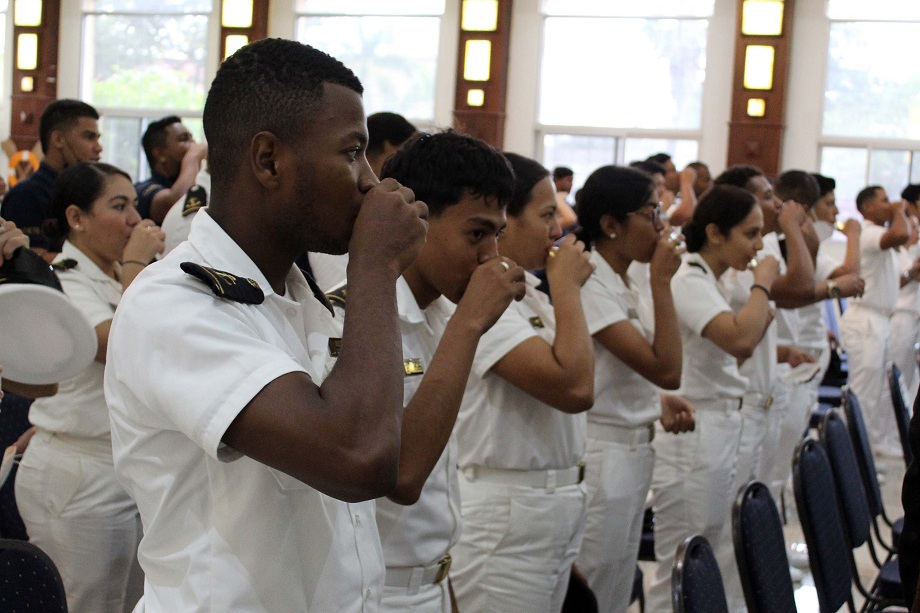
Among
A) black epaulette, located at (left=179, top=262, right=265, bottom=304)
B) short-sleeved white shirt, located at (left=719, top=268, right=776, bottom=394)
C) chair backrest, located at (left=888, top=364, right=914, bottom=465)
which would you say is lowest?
chair backrest, located at (left=888, top=364, right=914, bottom=465)

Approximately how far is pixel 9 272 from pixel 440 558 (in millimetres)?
1012

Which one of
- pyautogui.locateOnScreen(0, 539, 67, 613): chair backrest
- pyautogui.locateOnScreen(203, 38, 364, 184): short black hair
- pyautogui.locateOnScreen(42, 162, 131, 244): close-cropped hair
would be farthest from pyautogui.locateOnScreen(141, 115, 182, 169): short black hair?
pyautogui.locateOnScreen(203, 38, 364, 184): short black hair

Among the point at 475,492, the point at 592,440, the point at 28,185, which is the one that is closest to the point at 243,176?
the point at 475,492

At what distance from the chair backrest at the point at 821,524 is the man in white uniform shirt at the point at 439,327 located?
1.03 metres

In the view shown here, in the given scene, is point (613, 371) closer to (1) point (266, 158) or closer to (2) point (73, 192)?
(2) point (73, 192)

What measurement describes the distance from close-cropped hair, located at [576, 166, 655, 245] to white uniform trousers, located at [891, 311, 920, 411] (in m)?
5.08

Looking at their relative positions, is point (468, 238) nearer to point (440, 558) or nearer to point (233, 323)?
point (440, 558)

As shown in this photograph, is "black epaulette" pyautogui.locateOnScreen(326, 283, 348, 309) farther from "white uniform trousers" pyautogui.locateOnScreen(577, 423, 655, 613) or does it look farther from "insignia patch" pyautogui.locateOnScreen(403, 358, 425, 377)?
"white uniform trousers" pyautogui.locateOnScreen(577, 423, 655, 613)

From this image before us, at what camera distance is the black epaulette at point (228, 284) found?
1086 millimetres

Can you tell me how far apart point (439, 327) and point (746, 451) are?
2.33 meters

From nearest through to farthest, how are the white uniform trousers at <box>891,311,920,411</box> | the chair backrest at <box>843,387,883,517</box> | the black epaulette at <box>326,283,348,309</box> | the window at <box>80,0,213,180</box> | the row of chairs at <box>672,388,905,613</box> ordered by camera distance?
the black epaulette at <box>326,283,348,309</box> < the row of chairs at <box>672,388,905,613</box> < the chair backrest at <box>843,387,883,517</box> < the white uniform trousers at <box>891,311,920,411</box> < the window at <box>80,0,213,180</box>

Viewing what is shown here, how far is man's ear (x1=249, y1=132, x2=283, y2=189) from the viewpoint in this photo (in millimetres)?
1130

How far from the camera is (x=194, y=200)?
3656 mm

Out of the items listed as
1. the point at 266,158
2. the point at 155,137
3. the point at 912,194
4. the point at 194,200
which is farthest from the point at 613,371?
the point at 912,194
